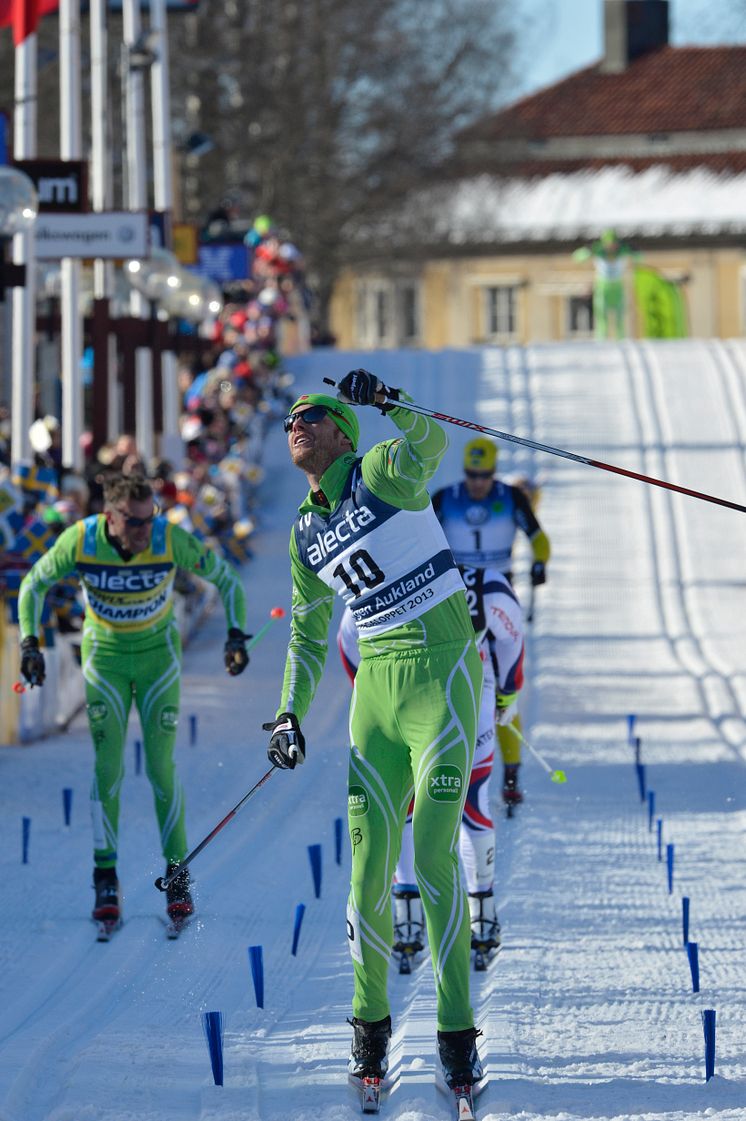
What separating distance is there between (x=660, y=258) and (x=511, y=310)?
4649mm

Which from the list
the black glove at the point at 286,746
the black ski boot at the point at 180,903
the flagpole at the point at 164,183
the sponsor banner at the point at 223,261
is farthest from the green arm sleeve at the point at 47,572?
the sponsor banner at the point at 223,261

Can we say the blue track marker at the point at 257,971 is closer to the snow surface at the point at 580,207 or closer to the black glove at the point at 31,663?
the black glove at the point at 31,663

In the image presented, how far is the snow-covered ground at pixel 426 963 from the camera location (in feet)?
20.7

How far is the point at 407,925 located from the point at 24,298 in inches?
430

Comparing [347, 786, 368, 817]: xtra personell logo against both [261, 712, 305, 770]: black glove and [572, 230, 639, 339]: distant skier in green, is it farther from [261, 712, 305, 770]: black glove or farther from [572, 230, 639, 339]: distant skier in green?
[572, 230, 639, 339]: distant skier in green

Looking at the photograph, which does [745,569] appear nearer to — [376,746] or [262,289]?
[262,289]

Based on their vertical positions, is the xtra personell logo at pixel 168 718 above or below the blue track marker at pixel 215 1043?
above

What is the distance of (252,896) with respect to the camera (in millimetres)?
9172

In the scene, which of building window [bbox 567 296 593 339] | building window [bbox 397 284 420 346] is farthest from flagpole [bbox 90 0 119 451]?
building window [bbox 397 284 420 346]

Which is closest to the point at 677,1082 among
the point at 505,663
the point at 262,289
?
the point at 505,663

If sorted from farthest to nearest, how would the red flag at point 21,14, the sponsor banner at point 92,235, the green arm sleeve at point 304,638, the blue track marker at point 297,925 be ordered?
the red flag at point 21,14 < the sponsor banner at point 92,235 < the blue track marker at point 297,925 < the green arm sleeve at point 304,638

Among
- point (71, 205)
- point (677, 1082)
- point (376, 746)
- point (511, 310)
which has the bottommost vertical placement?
point (677, 1082)

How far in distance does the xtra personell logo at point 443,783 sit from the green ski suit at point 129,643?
9.00 feet

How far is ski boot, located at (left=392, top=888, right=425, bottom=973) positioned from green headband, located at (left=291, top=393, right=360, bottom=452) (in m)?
2.21
